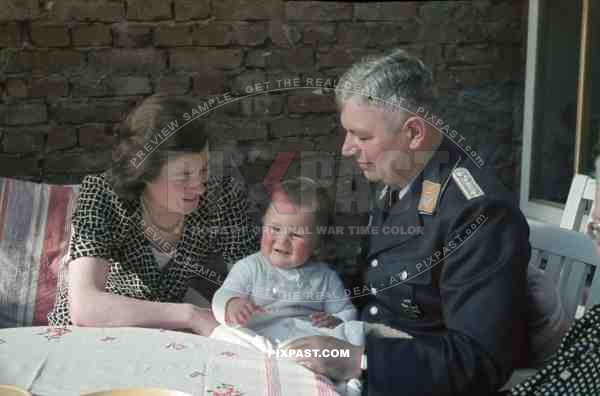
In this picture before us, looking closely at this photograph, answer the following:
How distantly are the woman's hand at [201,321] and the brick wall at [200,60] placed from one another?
751 mm

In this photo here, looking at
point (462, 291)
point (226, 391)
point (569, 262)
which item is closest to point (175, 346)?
point (226, 391)

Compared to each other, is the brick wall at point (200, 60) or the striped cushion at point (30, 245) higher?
the brick wall at point (200, 60)

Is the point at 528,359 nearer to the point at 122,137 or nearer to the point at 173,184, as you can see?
the point at 173,184

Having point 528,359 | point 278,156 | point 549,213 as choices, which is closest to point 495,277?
point 528,359

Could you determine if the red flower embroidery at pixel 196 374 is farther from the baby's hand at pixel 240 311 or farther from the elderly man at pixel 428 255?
the baby's hand at pixel 240 311

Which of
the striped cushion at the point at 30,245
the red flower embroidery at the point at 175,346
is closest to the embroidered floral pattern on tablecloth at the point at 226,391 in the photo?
the red flower embroidery at the point at 175,346

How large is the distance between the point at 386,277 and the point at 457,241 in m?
0.26

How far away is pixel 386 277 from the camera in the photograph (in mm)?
1631

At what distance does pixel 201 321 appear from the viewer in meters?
1.66

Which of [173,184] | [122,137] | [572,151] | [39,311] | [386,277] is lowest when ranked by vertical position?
[39,311]

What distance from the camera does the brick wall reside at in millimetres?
2457

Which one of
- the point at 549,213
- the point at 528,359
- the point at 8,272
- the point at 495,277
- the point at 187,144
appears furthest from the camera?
the point at 549,213

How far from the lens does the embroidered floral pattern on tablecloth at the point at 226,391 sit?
1210 millimetres

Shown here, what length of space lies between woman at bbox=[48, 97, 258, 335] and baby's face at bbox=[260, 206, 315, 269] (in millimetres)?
220
